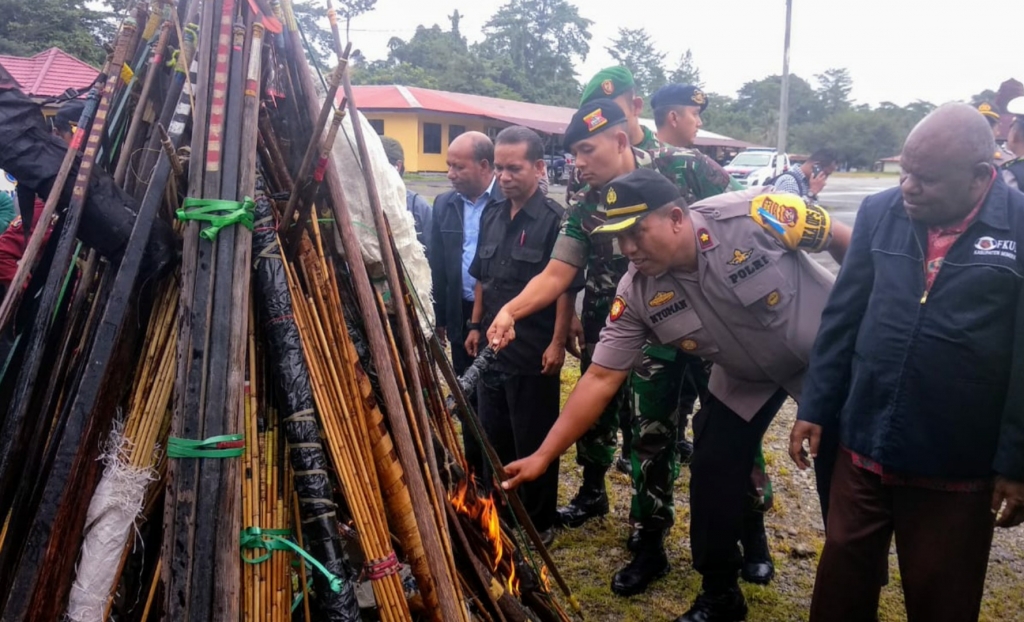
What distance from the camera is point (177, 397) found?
1.83 meters

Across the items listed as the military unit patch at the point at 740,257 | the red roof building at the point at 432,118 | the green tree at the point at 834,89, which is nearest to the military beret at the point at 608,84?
the military unit patch at the point at 740,257

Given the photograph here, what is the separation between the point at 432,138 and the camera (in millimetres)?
33625

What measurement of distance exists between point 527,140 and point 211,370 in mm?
2372

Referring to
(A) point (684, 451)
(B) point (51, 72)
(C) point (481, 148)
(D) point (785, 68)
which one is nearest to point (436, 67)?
(D) point (785, 68)

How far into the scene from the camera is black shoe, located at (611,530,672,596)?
137 inches

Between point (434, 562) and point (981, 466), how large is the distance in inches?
66.2

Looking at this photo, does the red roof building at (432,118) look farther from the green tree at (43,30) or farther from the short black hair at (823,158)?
the short black hair at (823,158)

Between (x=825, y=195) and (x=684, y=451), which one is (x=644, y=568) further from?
(x=825, y=195)

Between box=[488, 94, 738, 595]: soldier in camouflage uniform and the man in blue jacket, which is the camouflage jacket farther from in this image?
the man in blue jacket

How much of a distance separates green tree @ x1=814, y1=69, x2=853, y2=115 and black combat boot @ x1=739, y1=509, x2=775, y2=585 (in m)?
86.4

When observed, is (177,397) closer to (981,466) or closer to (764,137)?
(981,466)

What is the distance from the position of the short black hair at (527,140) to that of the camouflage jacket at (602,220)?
12.1 inches

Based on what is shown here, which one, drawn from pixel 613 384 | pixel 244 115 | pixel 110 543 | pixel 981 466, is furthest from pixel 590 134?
pixel 110 543

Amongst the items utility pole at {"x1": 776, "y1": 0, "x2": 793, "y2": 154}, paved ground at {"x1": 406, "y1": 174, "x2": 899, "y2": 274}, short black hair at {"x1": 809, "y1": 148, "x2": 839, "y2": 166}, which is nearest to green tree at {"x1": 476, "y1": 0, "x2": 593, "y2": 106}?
paved ground at {"x1": 406, "y1": 174, "x2": 899, "y2": 274}
